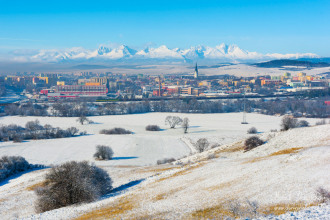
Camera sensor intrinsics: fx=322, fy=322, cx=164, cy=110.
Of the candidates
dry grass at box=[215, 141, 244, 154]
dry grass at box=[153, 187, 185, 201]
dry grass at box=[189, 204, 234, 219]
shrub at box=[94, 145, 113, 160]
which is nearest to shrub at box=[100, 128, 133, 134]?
shrub at box=[94, 145, 113, 160]

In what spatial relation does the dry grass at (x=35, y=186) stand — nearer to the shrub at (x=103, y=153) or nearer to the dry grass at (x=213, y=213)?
the shrub at (x=103, y=153)

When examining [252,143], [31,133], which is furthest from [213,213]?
[31,133]

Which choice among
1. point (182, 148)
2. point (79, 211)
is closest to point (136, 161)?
point (182, 148)

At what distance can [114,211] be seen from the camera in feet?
43.4

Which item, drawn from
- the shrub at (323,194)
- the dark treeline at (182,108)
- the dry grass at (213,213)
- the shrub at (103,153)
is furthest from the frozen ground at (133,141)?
the shrub at (323,194)

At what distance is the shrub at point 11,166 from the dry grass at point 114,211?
1621cm

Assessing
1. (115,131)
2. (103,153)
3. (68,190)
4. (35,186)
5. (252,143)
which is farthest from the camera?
(115,131)

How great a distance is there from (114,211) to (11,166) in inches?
734

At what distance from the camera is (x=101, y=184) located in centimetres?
1778

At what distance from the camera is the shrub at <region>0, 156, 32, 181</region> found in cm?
2694

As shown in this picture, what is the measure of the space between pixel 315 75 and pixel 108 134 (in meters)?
136

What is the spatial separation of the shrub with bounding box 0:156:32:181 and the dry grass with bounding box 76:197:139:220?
53.2 feet

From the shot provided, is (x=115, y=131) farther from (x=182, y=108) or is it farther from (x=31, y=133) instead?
(x=182, y=108)

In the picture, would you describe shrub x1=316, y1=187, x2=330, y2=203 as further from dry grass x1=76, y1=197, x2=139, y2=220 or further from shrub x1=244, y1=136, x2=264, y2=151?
shrub x1=244, y1=136, x2=264, y2=151
